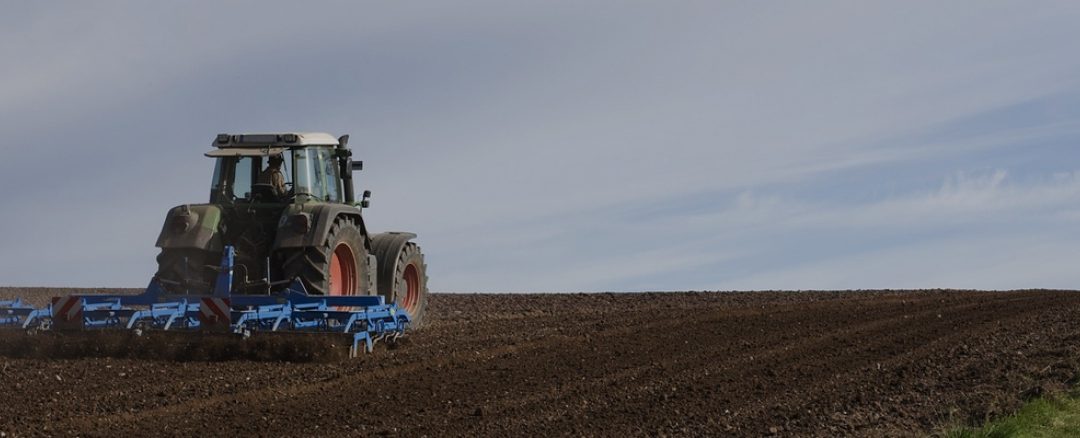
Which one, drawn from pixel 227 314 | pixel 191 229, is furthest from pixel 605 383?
pixel 191 229

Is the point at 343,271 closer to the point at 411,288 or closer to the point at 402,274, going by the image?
the point at 402,274

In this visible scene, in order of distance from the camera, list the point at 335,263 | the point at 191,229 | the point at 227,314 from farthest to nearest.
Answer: the point at 335,263 < the point at 191,229 < the point at 227,314

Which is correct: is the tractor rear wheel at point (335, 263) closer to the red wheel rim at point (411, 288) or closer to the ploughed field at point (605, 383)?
the ploughed field at point (605, 383)

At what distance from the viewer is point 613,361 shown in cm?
1018

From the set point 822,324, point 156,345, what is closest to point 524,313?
point 822,324

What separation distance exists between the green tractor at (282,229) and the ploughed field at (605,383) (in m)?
0.92

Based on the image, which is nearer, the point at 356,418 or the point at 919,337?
the point at 356,418

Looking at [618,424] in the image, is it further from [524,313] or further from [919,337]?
[524,313]

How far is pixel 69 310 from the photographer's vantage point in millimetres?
10477

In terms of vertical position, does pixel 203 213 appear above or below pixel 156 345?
above

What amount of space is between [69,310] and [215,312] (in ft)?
4.47

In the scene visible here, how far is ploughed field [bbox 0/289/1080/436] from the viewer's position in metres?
7.46

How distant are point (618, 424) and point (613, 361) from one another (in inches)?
107

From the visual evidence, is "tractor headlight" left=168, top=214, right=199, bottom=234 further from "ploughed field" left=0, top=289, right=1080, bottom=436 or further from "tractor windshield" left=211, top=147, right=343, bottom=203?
"ploughed field" left=0, top=289, right=1080, bottom=436
